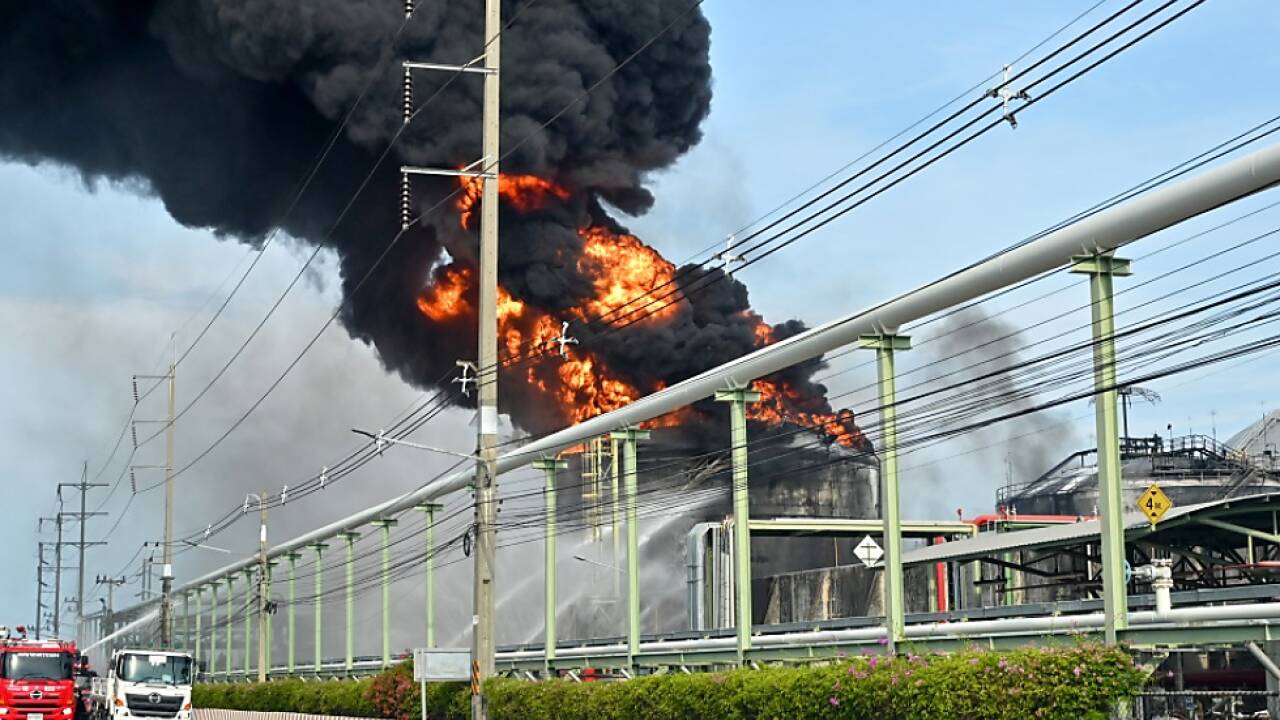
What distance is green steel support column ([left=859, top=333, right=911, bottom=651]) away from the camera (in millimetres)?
29594

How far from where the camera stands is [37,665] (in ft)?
157

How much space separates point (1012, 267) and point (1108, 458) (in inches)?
154

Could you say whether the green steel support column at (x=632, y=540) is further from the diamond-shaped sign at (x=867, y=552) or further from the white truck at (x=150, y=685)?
the white truck at (x=150, y=685)

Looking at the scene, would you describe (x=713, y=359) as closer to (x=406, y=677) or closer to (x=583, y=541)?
(x=583, y=541)

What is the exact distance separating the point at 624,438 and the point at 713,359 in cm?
3639

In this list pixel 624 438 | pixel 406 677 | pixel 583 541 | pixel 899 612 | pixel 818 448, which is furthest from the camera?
pixel 583 541

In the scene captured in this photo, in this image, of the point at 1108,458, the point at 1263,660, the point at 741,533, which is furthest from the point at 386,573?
the point at 1263,660

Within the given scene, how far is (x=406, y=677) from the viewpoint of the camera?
46344 mm

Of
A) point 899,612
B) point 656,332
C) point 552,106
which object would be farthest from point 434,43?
point 899,612

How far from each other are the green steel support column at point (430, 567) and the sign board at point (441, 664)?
673 inches

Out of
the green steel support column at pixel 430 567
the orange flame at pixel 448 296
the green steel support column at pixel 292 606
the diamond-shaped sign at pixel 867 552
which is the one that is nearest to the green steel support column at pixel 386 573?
the green steel support column at pixel 430 567

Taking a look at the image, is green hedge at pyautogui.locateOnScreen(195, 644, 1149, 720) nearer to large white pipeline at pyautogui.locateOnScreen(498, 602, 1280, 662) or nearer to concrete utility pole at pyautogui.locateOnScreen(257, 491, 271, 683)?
large white pipeline at pyautogui.locateOnScreen(498, 602, 1280, 662)

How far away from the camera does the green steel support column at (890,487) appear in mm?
29594

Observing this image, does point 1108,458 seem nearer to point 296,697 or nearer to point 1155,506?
point 1155,506
